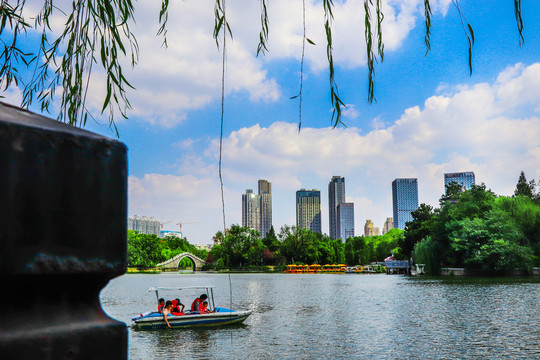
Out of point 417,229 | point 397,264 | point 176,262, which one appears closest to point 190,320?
point 417,229

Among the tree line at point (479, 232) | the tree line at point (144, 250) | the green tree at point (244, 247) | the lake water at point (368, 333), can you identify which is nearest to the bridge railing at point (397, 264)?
the tree line at point (479, 232)

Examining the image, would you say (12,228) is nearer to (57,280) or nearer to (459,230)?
(57,280)

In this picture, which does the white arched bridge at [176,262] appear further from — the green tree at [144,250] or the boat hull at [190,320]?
the boat hull at [190,320]

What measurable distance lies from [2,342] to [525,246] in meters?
50.1

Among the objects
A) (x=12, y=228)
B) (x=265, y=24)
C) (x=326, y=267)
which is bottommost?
(x=326, y=267)

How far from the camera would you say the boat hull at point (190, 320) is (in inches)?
681

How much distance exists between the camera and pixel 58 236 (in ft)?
1.59

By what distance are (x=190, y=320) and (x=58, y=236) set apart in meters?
18.4

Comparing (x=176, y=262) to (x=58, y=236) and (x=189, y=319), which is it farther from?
(x=58, y=236)

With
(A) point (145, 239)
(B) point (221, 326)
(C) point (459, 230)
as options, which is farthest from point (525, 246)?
(A) point (145, 239)

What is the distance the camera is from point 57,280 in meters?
0.50

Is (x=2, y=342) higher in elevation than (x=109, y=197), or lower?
lower

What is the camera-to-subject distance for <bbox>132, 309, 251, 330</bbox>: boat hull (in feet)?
56.7

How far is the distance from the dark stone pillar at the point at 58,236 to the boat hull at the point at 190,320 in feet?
56.6
